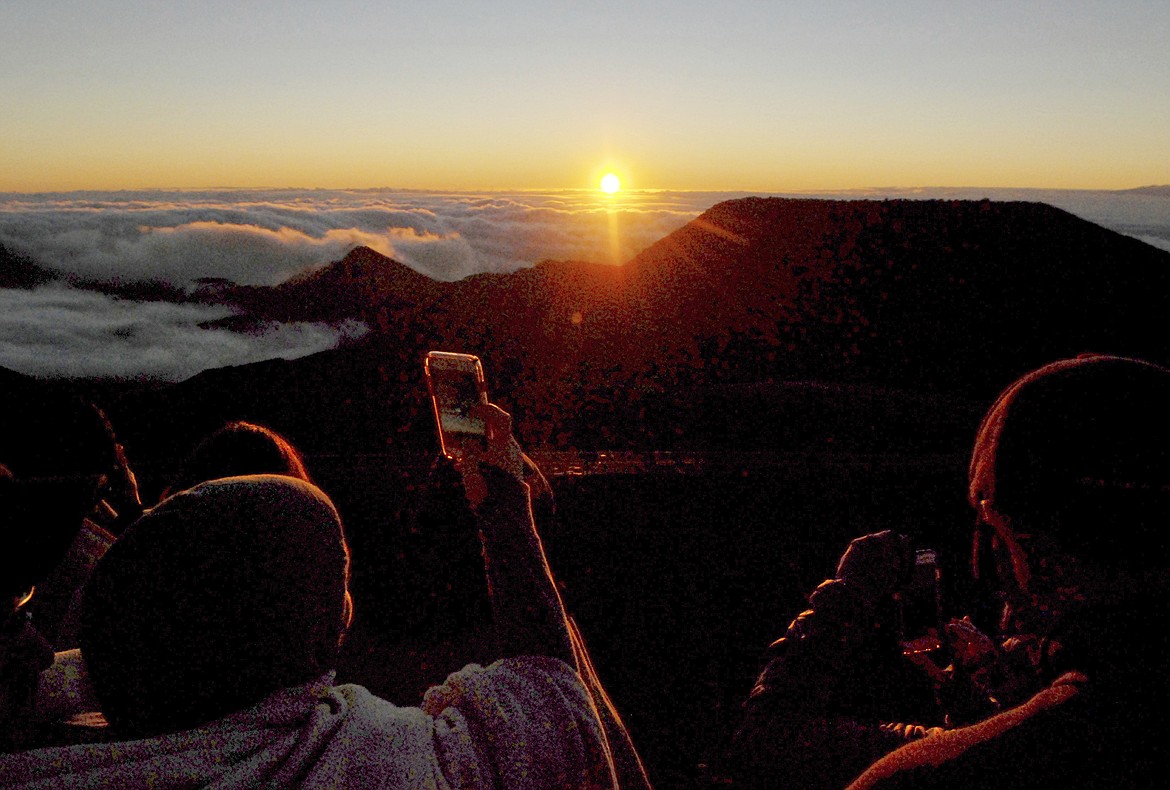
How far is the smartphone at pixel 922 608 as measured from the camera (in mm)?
1153

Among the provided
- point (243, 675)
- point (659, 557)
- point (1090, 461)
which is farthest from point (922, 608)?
point (659, 557)

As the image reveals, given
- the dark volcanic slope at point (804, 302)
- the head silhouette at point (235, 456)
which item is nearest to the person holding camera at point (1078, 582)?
the head silhouette at point (235, 456)

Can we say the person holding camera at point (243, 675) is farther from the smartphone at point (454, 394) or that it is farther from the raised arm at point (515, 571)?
the smartphone at point (454, 394)

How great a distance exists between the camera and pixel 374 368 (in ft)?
26.8

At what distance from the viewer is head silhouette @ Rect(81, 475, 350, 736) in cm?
60

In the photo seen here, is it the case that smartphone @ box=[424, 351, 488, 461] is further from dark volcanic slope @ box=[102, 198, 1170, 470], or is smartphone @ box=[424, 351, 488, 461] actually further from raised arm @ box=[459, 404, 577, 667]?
dark volcanic slope @ box=[102, 198, 1170, 470]

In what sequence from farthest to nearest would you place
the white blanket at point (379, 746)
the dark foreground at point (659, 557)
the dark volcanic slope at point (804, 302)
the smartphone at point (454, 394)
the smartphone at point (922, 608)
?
the dark volcanic slope at point (804, 302), the dark foreground at point (659, 557), the smartphone at point (922, 608), the smartphone at point (454, 394), the white blanket at point (379, 746)

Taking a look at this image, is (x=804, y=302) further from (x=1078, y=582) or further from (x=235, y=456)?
(x=235, y=456)

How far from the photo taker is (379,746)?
2.13 feet

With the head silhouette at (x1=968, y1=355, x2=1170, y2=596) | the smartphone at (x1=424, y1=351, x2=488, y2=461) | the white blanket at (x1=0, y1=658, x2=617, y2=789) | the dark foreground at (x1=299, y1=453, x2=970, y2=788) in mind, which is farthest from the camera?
the dark foreground at (x1=299, y1=453, x2=970, y2=788)

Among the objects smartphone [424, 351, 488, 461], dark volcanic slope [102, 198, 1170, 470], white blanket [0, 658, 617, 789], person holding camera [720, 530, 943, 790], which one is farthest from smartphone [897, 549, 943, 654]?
dark volcanic slope [102, 198, 1170, 470]

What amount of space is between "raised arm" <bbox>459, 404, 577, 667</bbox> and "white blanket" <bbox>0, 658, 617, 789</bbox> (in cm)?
3

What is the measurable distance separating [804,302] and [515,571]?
12.3 meters

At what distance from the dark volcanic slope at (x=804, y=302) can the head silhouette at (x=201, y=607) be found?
7420 millimetres
